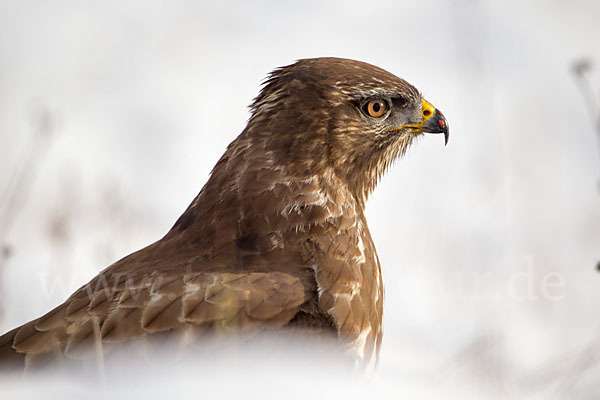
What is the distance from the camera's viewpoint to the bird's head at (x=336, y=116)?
545 cm

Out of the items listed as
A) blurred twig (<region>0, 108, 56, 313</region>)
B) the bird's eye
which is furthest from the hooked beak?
blurred twig (<region>0, 108, 56, 313</region>)

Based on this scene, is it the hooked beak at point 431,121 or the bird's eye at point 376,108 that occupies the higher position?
the bird's eye at point 376,108

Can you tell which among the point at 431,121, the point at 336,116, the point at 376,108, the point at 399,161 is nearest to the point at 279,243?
the point at 336,116

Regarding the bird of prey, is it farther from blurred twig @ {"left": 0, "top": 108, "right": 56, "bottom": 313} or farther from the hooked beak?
blurred twig @ {"left": 0, "top": 108, "right": 56, "bottom": 313}

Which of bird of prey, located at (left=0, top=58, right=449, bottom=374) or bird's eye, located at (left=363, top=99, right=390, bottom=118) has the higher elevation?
bird's eye, located at (left=363, top=99, right=390, bottom=118)

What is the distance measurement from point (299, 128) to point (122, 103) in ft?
18.4

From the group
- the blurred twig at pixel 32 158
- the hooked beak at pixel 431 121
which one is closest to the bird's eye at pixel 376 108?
the hooked beak at pixel 431 121

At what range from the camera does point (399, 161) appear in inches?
249

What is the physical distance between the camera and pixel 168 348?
4.29 m

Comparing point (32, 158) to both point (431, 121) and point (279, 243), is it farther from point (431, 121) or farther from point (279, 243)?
point (279, 243)

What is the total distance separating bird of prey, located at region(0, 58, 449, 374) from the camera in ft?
14.4

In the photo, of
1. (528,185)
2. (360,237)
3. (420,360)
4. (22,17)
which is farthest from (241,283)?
(22,17)

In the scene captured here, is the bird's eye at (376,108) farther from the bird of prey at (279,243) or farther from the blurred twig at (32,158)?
the blurred twig at (32,158)

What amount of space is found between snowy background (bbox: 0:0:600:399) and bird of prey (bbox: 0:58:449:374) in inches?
17.4
